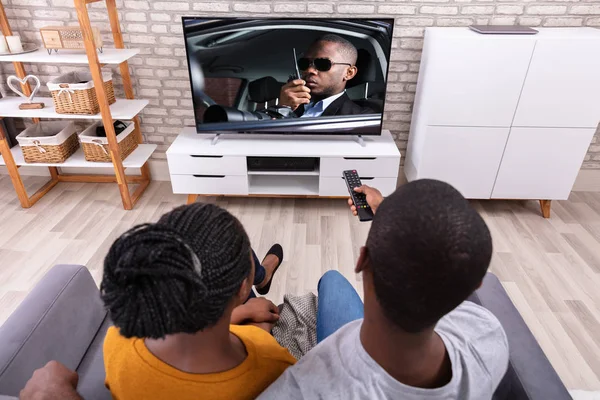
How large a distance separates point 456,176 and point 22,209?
8.89 feet

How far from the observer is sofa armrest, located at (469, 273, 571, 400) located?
0.83 meters

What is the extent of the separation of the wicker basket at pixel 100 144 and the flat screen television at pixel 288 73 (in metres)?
0.48

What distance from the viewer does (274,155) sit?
7.74 ft

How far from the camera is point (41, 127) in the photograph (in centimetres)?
261

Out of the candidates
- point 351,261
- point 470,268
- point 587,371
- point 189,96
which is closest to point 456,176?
point 351,261

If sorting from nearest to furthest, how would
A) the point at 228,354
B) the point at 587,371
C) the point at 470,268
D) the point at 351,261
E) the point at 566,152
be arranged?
the point at 470,268, the point at 228,354, the point at 587,371, the point at 351,261, the point at 566,152

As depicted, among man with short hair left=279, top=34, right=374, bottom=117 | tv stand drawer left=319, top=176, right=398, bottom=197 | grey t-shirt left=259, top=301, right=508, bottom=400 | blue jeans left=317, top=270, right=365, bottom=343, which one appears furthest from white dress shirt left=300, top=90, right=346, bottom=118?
grey t-shirt left=259, top=301, right=508, bottom=400

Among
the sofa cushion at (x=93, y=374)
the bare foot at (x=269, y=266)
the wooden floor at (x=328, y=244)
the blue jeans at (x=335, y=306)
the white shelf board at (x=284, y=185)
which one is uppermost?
the blue jeans at (x=335, y=306)

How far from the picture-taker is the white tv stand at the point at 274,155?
2357 mm

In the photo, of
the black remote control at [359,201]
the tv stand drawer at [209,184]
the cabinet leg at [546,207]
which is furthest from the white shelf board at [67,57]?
the cabinet leg at [546,207]

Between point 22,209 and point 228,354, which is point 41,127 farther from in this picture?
point 228,354

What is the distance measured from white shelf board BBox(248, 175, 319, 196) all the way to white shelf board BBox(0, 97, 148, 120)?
819 mm

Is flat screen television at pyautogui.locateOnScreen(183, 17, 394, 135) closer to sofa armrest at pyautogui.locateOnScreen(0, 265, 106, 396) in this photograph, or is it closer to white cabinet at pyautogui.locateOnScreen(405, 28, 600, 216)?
white cabinet at pyautogui.locateOnScreen(405, 28, 600, 216)

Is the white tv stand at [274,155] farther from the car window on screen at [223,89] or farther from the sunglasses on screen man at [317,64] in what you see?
the sunglasses on screen man at [317,64]
